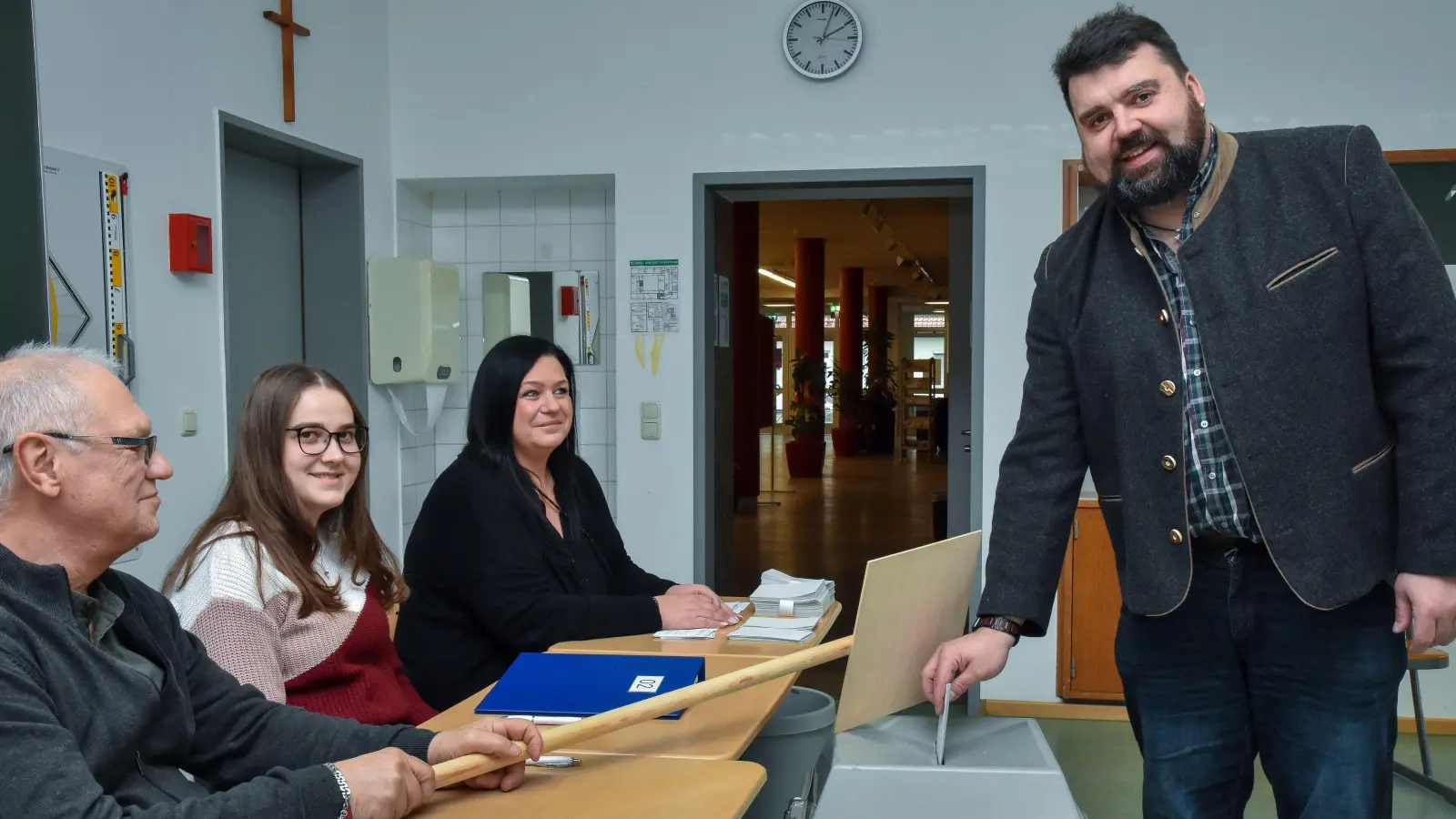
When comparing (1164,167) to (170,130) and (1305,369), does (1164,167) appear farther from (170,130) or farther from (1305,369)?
(170,130)

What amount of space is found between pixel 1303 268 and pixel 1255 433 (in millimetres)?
220

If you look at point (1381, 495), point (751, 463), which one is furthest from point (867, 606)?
point (751, 463)

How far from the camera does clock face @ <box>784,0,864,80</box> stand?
4301 millimetres

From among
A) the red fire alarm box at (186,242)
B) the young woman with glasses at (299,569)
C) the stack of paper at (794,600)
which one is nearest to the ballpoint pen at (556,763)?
the young woman with glasses at (299,569)

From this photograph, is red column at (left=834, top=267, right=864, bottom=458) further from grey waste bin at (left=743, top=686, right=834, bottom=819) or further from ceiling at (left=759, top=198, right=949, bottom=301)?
grey waste bin at (left=743, top=686, right=834, bottom=819)

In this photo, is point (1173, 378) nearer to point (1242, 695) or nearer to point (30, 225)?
point (1242, 695)

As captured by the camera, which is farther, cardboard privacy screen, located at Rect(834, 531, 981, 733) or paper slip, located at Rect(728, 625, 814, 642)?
paper slip, located at Rect(728, 625, 814, 642)

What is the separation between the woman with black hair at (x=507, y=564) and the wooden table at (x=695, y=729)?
465mm

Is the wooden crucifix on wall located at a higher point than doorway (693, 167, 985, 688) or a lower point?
higher

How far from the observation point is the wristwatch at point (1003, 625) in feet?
5.46

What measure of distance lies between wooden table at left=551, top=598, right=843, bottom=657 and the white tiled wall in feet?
8.00

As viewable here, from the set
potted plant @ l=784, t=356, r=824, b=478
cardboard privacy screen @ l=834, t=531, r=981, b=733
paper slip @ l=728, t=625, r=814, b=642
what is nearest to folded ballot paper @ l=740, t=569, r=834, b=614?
paper slip @ l=728, t=625, r=814, b=642

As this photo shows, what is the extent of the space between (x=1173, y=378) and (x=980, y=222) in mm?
2834

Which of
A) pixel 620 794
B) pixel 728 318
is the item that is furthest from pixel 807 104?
pixel 620 794
